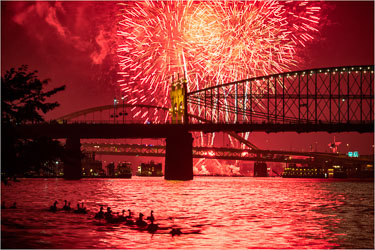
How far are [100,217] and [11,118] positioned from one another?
2385 cm

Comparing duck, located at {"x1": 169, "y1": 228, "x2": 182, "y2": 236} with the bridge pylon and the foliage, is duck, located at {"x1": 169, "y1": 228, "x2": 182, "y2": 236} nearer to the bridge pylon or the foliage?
the foliage

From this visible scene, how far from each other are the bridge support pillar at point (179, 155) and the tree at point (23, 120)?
100632mm

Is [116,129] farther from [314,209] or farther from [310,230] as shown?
[310,230]

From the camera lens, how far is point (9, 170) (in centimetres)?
3419

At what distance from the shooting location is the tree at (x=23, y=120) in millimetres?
33906

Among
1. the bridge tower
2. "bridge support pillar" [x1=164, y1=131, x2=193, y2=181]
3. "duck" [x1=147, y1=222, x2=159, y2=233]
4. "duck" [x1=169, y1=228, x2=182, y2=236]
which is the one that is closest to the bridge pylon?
the bridge tower

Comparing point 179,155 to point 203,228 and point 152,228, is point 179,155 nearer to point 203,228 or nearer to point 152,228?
point 203,228

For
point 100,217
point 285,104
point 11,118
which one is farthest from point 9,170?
point 285,104

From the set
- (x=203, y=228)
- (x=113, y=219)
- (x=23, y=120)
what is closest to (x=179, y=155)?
(x=113, y=219)

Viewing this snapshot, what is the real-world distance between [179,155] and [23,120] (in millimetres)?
102680

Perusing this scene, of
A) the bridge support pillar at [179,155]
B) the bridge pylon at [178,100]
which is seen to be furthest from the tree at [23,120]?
the bridge pylon at [178,100]

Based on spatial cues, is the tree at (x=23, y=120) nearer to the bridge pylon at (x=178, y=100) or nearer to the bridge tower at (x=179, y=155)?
the bridge tower at (x=179, y=155)

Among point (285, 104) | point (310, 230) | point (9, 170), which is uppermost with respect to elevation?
point (285, 104)

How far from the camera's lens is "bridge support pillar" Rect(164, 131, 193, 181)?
13712cm
